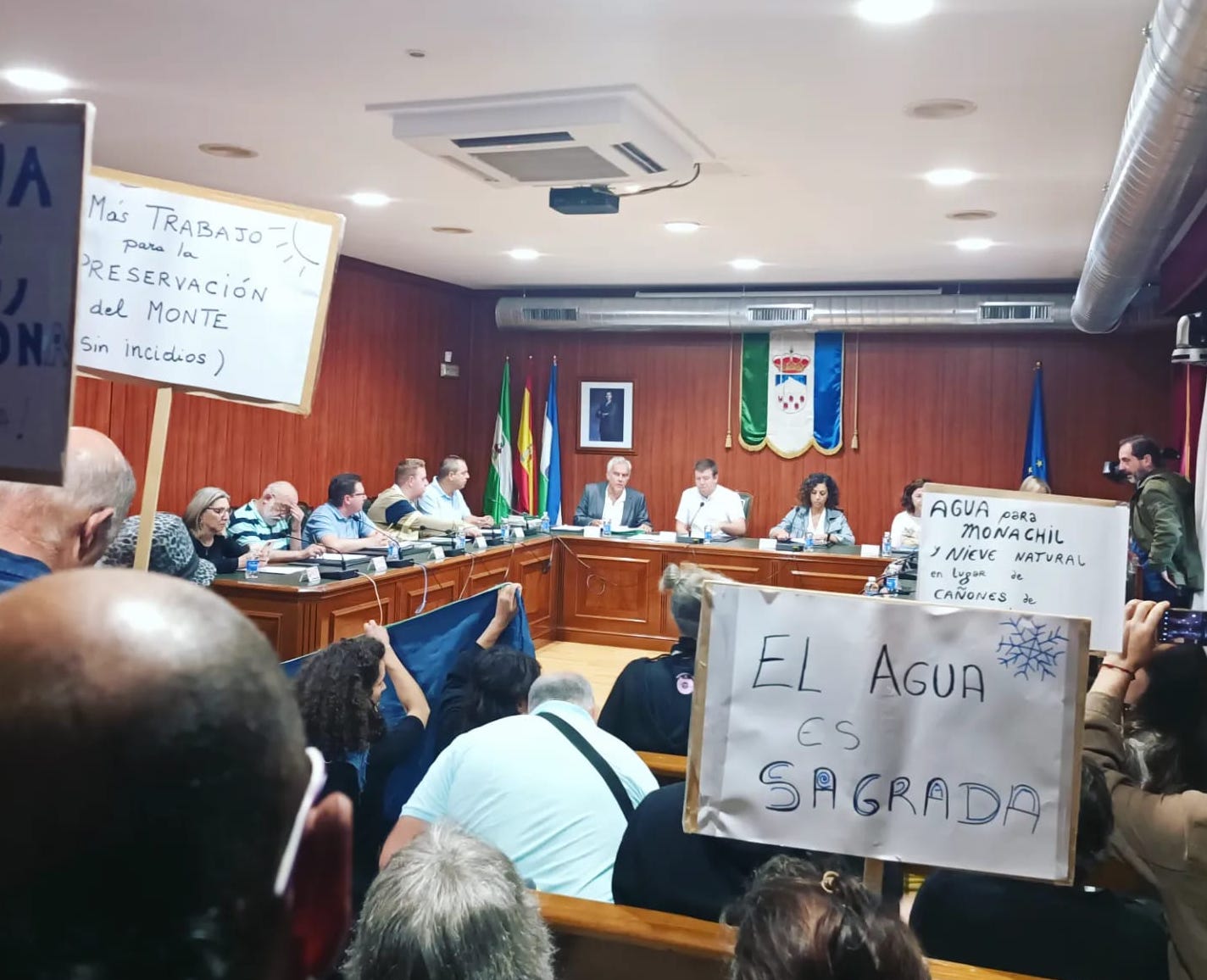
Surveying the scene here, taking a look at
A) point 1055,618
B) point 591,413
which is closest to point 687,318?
point 591,413

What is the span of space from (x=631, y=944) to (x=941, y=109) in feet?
9.73

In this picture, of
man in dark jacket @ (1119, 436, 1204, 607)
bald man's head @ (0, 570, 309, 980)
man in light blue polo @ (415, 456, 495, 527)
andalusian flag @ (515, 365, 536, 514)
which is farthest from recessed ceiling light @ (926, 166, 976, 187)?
andalusian flag @ (515, 365, 536, 514)

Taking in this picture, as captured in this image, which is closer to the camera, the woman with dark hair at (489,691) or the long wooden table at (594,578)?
the woman with dark hair at (489,691)

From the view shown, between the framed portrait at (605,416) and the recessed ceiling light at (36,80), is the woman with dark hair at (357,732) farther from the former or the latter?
the framed portrait at (605,416)

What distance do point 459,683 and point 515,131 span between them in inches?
76.4

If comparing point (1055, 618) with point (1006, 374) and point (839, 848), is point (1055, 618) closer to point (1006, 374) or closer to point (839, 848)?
point (839, 848)

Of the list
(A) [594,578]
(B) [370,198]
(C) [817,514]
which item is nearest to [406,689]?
(B) [370,198]

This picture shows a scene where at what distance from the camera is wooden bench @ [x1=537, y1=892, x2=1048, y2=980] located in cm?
150

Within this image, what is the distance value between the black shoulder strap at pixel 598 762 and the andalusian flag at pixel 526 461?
642 centimetres

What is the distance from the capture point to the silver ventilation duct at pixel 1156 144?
2123mm

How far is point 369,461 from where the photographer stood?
24.7 ft

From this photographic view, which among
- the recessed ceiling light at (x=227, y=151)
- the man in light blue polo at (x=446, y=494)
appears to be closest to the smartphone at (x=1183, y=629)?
the recessed ceiling light at (x=227, y=151)

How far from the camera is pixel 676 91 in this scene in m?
3.37

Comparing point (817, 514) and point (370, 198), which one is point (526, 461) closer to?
point (817, 514)
